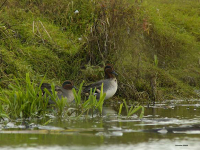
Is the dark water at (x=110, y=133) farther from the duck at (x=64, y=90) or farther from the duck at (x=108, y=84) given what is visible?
the duck at (x=108, y=84)

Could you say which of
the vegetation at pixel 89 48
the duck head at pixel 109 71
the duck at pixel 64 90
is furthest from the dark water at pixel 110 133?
the vegetation at pixel 89 48

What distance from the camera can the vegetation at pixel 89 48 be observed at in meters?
10.9

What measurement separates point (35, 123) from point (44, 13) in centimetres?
661

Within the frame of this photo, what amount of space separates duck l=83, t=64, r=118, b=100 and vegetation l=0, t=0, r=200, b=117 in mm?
428

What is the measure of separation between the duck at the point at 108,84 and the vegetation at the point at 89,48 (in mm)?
428

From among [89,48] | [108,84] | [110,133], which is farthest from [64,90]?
[110,133]

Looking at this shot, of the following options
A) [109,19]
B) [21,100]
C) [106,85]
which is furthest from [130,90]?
[21,100]

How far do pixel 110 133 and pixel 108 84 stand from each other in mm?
3811

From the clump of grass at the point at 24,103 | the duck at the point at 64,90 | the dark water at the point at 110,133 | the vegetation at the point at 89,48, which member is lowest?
the dark water at the point at 110,133

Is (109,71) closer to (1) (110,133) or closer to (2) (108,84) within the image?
(2) (108,84)

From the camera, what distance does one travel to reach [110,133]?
6477mm

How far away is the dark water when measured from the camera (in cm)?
570

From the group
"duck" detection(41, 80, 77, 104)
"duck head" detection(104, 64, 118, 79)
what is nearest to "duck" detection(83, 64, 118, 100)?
"duck head" detection(104, 64, 118, 79)

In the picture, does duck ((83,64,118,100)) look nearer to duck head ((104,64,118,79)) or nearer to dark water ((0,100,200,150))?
duck head ((104,64,118,79))
